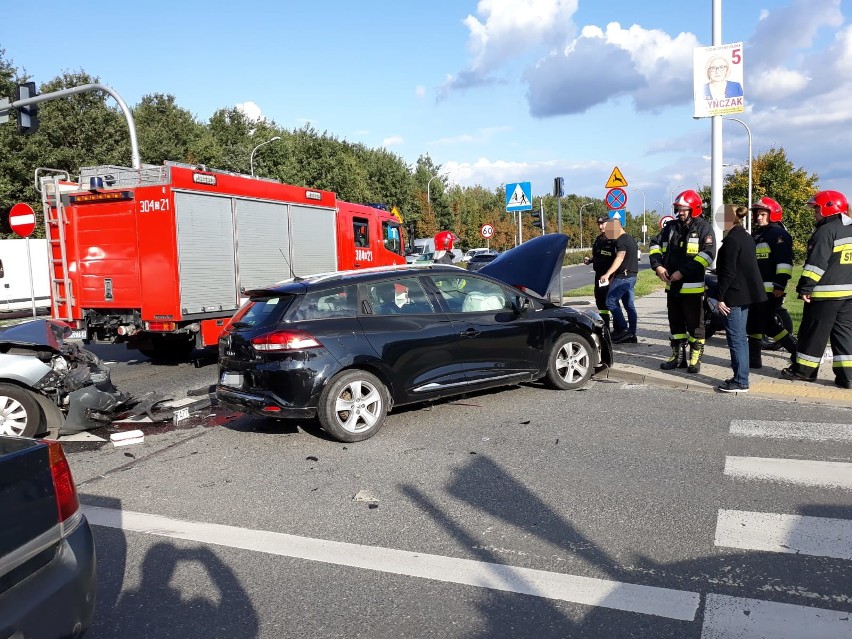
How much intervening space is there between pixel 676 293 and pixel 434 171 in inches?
2332

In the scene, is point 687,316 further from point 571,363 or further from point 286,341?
point 286,341

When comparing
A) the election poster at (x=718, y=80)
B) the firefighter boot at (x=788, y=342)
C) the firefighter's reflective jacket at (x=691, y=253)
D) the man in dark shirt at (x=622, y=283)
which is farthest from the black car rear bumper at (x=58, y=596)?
the election poster at (x=718, y=80)

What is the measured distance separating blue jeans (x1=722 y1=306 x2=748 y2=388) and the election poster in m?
5.79

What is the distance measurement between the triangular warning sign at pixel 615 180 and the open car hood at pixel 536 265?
448 cm

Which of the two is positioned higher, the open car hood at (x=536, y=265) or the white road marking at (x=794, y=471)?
the open car hood at (x=536, y=265)

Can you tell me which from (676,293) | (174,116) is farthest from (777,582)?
(174,116)

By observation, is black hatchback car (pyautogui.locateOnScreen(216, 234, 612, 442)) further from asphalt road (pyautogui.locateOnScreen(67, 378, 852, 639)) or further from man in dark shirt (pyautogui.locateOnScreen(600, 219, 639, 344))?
man in dark shirt (pyautogui.locateOnScreen(600, 219, 639, 344))

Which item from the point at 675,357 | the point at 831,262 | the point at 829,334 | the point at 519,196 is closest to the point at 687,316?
the point at 675,357

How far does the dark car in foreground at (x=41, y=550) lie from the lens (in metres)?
2.26

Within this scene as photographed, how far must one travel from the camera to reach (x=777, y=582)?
3320mm

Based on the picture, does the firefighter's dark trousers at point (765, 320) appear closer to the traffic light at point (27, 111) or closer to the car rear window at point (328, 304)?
the car rear window at point (328, 304)

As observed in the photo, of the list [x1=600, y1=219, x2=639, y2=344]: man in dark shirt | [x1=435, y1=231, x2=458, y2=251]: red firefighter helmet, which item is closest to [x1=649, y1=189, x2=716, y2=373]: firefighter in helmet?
[x1=600, y1=219, x2=639, y2=344]: man in dark shirt

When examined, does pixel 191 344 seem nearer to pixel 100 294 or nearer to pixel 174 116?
pixel 100 294

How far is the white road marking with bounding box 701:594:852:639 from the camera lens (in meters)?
2.87
